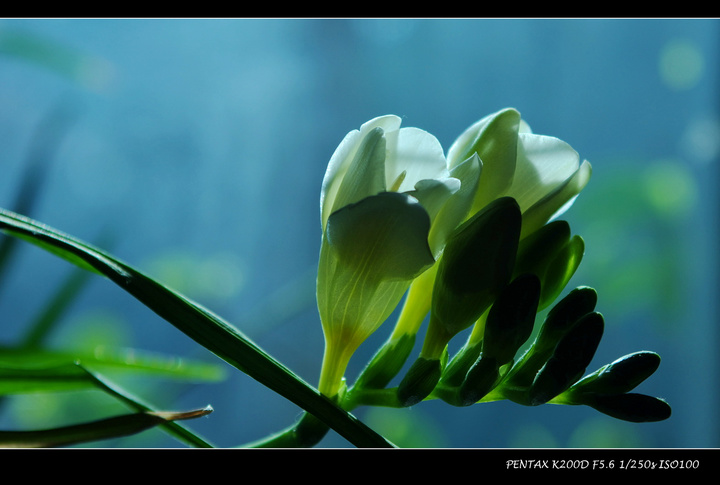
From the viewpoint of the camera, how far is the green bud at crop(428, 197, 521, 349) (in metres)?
0.23

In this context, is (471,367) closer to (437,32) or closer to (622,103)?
(437,32)

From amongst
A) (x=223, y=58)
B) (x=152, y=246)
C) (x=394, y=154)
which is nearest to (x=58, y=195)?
(x=152, y=246)

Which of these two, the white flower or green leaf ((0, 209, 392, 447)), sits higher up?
the white flower

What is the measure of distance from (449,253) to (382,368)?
0.21ft

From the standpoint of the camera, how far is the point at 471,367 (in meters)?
0.26

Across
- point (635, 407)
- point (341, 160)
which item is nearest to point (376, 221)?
point (341, 160)

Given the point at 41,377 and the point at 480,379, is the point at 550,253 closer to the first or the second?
the point at 480,379

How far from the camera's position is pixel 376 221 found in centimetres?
22

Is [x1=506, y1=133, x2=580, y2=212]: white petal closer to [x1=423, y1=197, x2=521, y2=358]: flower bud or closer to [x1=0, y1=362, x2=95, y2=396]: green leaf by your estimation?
[x1=423, y1=197, x2=521, y2=358]: flower bud

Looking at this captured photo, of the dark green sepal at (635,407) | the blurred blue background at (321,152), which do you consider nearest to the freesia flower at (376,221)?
the dark green sepal at (635,407)

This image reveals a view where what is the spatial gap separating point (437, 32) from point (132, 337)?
2067 mm

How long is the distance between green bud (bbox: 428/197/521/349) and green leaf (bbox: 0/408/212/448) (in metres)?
0.11

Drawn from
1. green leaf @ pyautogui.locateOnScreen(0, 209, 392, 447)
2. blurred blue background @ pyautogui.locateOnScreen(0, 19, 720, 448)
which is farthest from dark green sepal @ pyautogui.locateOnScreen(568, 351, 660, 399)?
blurred blue background @ pyautogui.locateOnScreen(0, 19, 720, 448)
